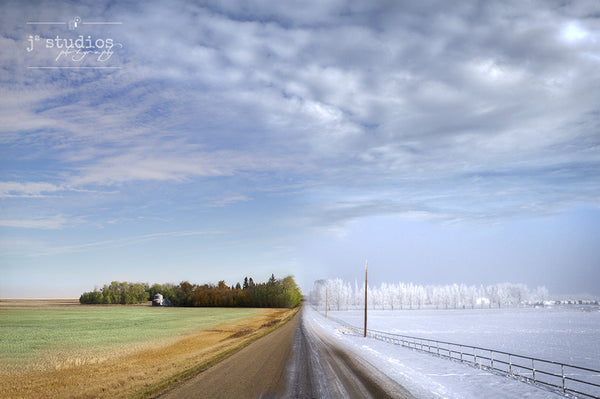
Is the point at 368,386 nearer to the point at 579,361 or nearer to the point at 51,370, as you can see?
the point at 51,370

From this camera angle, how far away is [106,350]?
33500 mm

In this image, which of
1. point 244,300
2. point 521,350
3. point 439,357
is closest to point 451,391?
point 439,357

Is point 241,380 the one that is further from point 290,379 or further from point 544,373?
point 544,373

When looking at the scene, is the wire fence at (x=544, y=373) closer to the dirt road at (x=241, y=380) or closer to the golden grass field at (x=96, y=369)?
the dirt road at (x=241, y=380)

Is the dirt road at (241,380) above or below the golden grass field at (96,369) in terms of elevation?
above

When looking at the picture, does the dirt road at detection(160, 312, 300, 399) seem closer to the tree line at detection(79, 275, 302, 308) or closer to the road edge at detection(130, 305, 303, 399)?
the road edge at detection(130, 305, 303, 399)

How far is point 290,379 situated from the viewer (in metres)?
18.4

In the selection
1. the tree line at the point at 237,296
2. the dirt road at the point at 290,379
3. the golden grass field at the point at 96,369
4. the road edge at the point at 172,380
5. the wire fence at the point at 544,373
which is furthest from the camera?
the tree line at the point at 237,296

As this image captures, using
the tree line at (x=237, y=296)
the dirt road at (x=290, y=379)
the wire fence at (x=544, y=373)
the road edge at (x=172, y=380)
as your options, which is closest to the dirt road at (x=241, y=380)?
the dirt road at (x=290, y=379)

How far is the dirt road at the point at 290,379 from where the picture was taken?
15516 millimetres

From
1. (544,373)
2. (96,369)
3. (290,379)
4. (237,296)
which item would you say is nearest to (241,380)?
(290,379)

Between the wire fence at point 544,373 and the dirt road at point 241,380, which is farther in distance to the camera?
the wire fence at point 544,373

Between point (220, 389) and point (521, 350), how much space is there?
39.7 metres

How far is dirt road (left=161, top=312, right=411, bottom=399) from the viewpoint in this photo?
50.9ft
